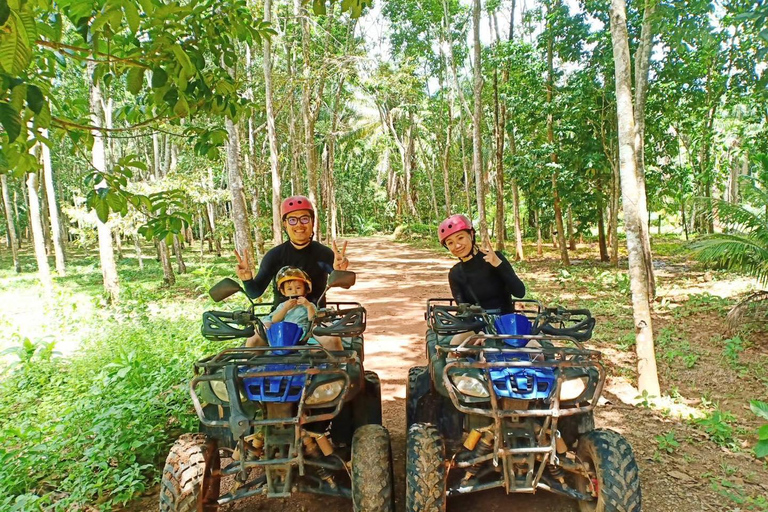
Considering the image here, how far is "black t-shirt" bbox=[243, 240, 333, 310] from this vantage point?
4.20 metres

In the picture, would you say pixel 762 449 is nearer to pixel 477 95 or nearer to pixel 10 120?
pixel 10 120

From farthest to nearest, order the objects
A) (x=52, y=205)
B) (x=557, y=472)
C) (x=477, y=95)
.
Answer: (x=52, y=205), (x=477, y=95), (x=557, y=472)

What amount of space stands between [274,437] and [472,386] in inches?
47.2

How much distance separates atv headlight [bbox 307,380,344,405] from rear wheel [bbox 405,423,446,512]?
57 cm

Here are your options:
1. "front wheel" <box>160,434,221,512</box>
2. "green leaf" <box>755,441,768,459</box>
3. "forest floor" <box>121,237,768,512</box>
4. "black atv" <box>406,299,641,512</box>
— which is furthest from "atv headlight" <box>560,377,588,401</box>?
"front wheel" <box>160,434,221,512</box>

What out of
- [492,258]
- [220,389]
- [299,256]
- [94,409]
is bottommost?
[94,409]

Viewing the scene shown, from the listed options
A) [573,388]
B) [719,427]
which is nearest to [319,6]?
[573,388]

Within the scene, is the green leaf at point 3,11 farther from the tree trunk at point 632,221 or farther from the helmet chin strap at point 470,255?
the tree trunk at point 632,221

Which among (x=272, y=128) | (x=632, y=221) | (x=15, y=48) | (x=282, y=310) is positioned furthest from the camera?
(x=272, y=128)

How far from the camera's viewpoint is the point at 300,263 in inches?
167

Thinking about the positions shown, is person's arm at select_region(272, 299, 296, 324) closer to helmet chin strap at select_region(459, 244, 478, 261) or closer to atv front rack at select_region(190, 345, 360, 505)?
atv front rack at select_region(190, 345, 360, 505)

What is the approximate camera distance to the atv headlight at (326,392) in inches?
110

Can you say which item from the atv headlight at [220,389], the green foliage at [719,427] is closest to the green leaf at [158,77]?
the atv headlight at [220,389]

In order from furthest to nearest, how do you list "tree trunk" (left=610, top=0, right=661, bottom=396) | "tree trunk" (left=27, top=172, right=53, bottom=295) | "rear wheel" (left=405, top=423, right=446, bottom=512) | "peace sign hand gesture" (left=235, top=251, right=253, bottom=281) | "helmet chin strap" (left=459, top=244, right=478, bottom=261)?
"tree trunk" (left=27, top=172, right=53, bottom=295), "tree trunk" (left=610, top=0, right=661, bottom=396), "helmet chin strap" (left=459, top=244, right=478, bottom=261), "peace sign hand gesture" (left=235, top=251, right=253, bottom=281), "rear wheel" (left=405, top=423, right=446, bottom=512)
